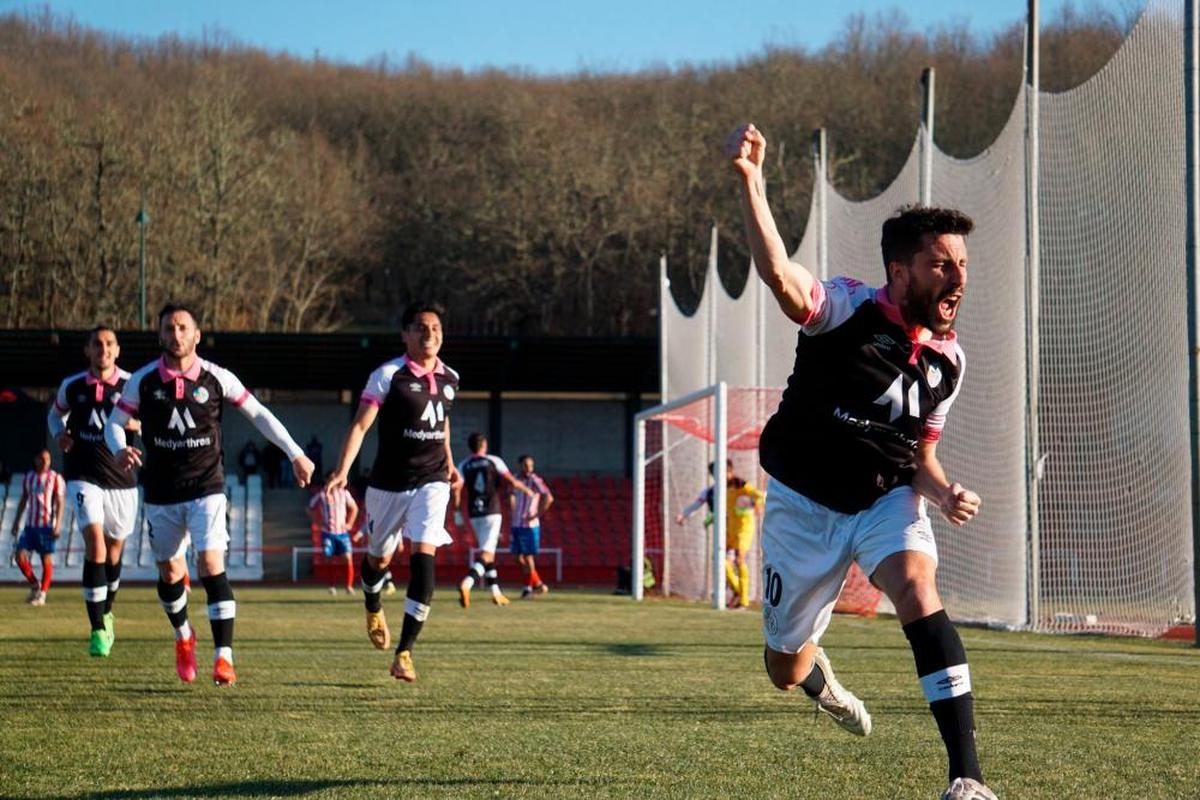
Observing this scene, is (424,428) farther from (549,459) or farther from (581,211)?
(581,211)

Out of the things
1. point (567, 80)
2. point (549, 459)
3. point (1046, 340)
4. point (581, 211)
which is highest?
point (567, 80)

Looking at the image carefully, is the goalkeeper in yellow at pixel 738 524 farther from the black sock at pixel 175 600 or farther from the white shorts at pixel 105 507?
the black sock at pixel 175 600

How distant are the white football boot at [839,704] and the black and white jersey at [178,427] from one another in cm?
492

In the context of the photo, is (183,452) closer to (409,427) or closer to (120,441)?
(120,441)

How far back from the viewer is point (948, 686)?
535 centimetres

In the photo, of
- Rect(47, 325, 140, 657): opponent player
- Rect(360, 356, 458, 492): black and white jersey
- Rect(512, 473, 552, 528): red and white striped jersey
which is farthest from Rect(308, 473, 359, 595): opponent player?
Rect(360, 356, 458, 492): black and white jersey

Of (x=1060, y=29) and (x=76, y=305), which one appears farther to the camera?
(x=76, y=305)

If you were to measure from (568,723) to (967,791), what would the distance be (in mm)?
3245

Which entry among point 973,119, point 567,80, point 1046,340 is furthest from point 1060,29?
point 567,80

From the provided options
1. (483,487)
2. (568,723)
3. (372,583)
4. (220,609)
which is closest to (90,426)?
(372,583)

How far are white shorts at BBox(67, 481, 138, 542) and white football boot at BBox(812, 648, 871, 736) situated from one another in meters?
8.47

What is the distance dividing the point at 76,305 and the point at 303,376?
13773mm

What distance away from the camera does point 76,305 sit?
54.4 m

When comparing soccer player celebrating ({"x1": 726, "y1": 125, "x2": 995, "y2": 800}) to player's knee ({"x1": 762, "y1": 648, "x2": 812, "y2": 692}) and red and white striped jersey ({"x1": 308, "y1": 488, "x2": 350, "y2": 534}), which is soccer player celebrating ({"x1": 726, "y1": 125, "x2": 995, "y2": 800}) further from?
red and white striped jersey ({"x1": 308, "y1": 488, "x2": 350, "y2": 534})
